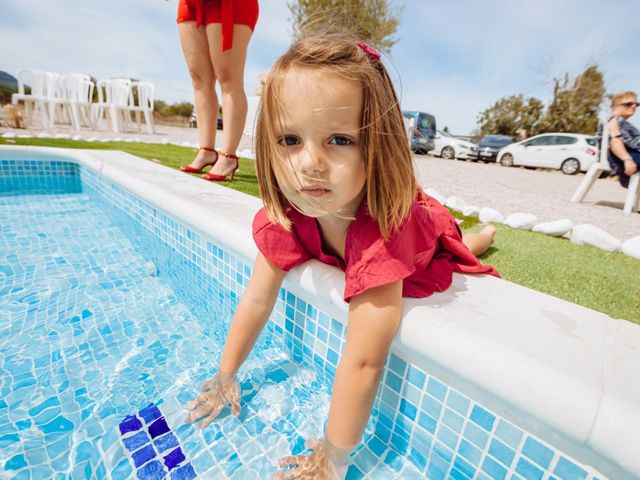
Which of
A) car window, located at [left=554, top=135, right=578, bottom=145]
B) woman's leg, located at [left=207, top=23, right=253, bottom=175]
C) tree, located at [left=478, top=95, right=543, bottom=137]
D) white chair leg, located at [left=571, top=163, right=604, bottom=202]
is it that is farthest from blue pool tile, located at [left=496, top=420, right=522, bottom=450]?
tree, located at [left=478, top=95, right=543, bottom=137]

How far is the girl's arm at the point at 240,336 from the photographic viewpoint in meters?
1.31

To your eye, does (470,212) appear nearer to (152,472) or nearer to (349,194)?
(349,194)

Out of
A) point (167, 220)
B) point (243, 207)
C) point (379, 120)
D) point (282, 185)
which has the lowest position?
point (167, 220)

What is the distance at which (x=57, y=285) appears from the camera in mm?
2100

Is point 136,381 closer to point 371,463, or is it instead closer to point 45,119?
point 371,463

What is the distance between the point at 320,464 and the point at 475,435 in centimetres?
49

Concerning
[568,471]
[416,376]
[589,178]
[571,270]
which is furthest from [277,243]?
[589,178]

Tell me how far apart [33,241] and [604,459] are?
11.5 ft

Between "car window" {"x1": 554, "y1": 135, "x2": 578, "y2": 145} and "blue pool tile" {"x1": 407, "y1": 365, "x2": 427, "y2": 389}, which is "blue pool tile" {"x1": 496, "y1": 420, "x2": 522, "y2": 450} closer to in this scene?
"blue pool tile" {"x1": 407, "y1": 365, "x2": 427, "y2": 389}

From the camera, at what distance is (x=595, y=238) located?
2.74 m

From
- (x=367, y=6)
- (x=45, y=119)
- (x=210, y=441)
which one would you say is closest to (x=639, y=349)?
(x=210, y=441)

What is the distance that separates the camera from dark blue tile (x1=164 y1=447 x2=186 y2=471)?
3.66 ft

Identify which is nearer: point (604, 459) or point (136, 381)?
point (604, 459)

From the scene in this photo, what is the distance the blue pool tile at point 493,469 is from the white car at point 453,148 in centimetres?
A: 1424
